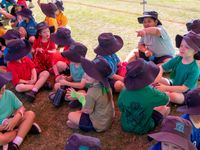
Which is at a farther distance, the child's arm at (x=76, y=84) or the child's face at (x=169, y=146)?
the child's arm at (x=76, y=84)

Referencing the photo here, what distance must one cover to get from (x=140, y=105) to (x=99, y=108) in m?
0.52

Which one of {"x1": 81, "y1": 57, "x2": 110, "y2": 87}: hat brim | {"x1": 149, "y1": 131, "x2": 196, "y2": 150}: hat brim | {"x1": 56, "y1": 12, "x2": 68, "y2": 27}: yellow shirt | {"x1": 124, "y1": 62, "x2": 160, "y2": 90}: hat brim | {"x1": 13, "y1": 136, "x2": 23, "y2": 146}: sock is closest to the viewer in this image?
{"x1": 149, "y1": 131, "x2": 196, "y2": 150}: hat brim

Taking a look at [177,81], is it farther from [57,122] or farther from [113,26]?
[113,26]

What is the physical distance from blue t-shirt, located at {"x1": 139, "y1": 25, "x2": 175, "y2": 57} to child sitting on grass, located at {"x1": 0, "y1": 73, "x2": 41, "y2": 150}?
7.50 feet

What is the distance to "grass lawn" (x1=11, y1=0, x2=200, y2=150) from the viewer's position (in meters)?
3.71

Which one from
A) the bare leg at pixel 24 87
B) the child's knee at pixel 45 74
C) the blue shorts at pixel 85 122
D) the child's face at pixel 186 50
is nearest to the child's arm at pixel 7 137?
the blue shorts at pixel 85 122

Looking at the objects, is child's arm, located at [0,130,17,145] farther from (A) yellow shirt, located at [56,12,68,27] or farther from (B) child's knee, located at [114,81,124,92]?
(A) yellow shirt, located at [56,12,68,27]

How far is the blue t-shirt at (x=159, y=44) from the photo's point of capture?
4.82 meters

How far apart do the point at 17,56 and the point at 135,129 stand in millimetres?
2025

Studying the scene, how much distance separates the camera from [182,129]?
2469mm

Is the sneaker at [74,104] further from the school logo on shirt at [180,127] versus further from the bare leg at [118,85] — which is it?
the school logo on shirt at [180,127]

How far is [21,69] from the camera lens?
4562mm

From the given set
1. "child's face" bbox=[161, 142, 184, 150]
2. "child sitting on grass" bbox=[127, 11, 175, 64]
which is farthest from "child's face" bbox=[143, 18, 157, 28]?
"child's face" bbox=[161, 142, 184, 150]

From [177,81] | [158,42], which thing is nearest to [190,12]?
[158,42]
